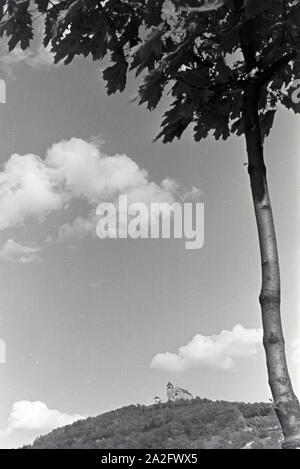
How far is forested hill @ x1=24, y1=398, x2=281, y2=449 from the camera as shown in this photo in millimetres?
12516

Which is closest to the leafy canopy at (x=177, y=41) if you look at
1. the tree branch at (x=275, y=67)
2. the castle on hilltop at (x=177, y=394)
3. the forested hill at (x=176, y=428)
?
the tree branch at (x=275, y=67)

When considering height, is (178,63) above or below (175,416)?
above

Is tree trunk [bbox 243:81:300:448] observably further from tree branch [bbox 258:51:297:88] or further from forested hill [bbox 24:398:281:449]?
forested hill [bbox 24:398:281:449]

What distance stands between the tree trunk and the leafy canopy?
16.4 inches

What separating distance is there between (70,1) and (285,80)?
10.6 ft

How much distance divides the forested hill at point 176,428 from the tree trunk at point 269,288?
437 centimetres

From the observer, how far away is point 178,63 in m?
5.69

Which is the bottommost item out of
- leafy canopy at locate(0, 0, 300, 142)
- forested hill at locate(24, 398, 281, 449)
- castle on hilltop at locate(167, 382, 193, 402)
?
forested hill at locate(24, 398, 281, 449)

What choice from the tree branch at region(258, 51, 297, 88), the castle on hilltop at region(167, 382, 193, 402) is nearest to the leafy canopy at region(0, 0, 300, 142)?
the tree branch at region(258, 51, 297, 88)

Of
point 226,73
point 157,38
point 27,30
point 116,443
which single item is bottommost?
point 116,443

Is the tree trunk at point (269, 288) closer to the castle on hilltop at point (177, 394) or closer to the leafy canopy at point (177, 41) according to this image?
the leafy canopy at point (177, 41)

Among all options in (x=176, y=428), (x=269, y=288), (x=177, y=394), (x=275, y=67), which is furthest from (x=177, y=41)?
(x=177, y=394)
